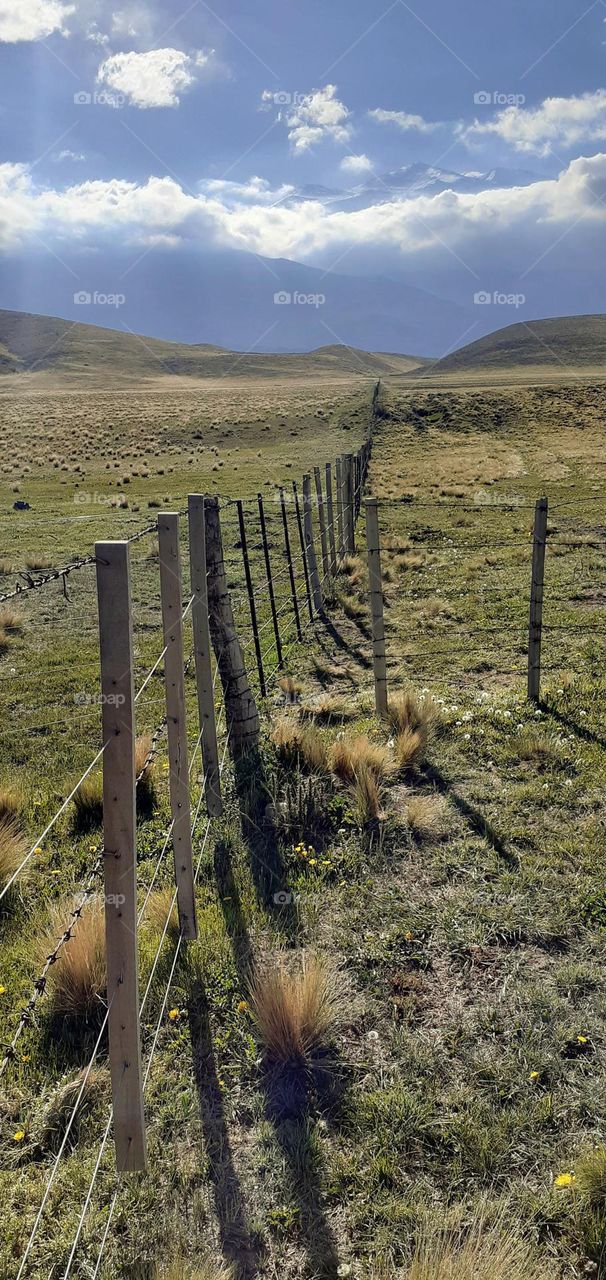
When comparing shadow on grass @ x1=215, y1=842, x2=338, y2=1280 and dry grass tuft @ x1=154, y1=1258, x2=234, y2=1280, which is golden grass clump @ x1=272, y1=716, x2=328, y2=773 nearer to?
shadow on grass @ x1=215, y1=842, x2=338, y2=1280

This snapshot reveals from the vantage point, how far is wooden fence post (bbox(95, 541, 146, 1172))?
2.53 meters

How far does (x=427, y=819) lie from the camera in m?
5.52

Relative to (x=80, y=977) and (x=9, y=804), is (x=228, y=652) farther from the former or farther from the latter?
(x=80, y=977)

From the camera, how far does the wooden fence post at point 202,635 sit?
5.12 m

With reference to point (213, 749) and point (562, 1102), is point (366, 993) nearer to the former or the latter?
point (562, 1102)

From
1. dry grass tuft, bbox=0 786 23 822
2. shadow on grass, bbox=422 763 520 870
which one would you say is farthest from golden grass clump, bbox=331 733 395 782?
dry grass tuft, bbox=0 786 23 822

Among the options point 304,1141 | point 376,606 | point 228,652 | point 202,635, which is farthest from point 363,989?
point 376,606

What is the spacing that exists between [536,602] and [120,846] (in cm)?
591

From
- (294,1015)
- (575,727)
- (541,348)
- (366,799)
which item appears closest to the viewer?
(294,1015)

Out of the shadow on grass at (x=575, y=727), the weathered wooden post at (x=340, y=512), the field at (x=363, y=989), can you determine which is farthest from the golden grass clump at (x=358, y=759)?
the weathered wooden post at (x=340, y=512)

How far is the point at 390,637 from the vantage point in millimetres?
10992

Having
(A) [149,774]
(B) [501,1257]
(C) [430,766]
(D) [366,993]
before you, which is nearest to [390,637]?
(C) [430,766]

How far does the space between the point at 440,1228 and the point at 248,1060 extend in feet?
3.82

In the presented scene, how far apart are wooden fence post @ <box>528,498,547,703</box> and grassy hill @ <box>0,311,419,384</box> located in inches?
4949
